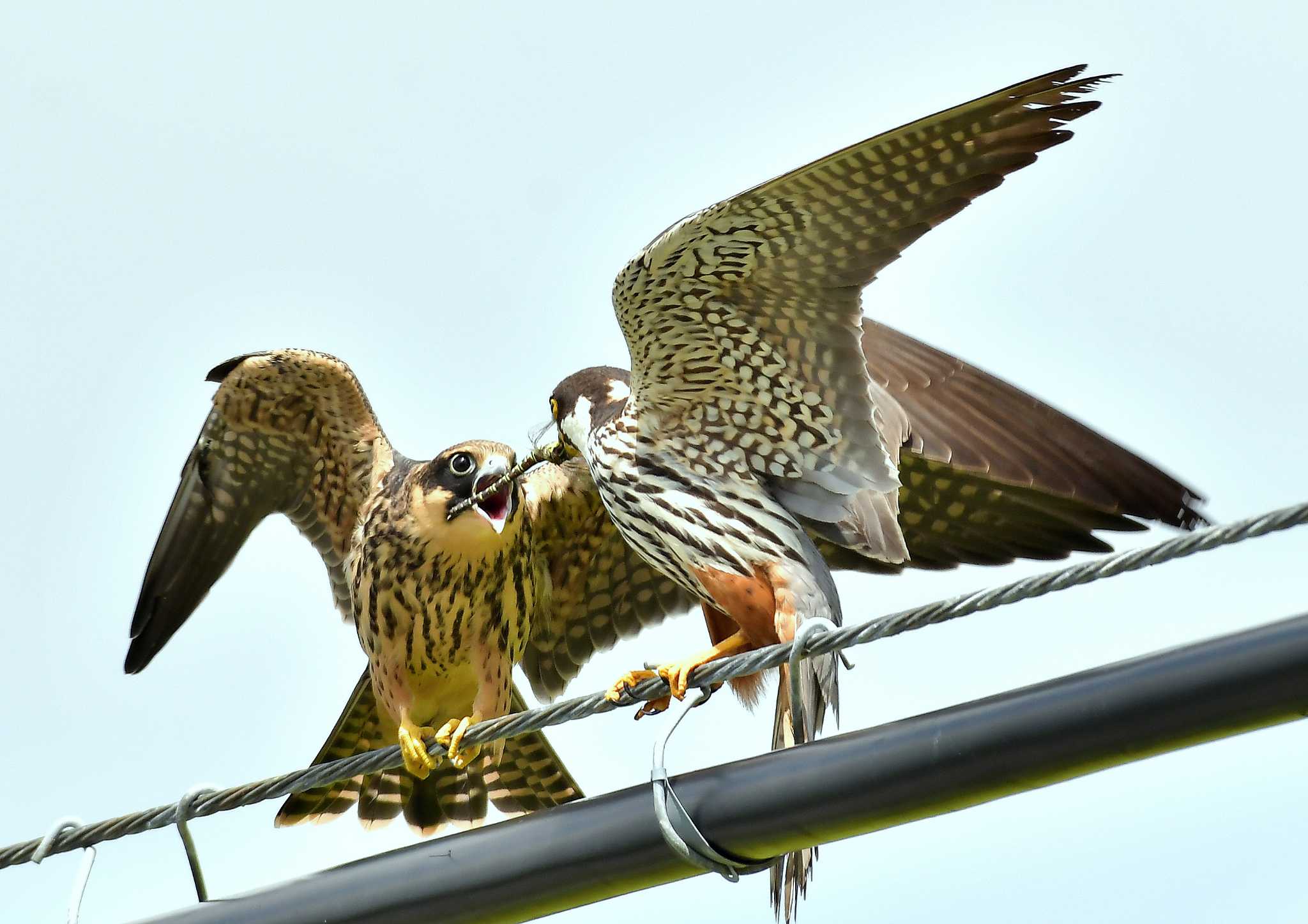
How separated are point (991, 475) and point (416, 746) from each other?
6.30ft

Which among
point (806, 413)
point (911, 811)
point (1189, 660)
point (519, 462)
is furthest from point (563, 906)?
point (519, 462)

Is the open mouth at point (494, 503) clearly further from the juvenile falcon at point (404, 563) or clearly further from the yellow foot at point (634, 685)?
the yellow foot at point (634, 685)

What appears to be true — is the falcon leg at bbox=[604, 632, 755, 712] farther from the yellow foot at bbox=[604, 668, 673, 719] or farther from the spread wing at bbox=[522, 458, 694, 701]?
the spread wing at bbox=[522, 458, 694, 701]

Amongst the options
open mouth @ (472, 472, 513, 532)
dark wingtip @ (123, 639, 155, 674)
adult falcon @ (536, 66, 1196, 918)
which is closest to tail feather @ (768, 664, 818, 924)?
adult falcon @ (536, 66, 1196, 918)

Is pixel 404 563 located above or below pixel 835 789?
above

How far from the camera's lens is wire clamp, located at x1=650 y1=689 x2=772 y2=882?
2.89m

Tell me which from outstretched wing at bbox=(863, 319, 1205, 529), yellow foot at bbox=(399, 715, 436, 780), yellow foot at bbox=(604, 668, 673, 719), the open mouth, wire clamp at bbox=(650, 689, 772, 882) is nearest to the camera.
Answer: wire clamp at bbox=(650, 689, 772, 882)

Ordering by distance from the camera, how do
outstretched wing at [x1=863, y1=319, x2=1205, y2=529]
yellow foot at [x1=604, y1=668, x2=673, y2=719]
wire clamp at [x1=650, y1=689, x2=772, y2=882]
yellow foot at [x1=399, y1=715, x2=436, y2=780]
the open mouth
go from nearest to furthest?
1. wire clamp at [x1=650, y1=689, x2=772, y2=882]
2. yellow foot at [x1=604, y1=668, x2=673, y2=719]
3. yellow foot at [x1=399, y1=715, x2=436, y2=780]
4. outstretched wing at [x1=863, y1=319, x2=1205, y2=529]
5. the open mouth

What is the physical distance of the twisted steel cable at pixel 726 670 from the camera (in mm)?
2561

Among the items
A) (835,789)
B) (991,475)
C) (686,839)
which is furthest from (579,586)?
(835,789)

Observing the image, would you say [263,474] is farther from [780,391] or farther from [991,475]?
[991,475]

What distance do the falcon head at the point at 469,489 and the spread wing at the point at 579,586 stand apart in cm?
41

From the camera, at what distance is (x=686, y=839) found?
9.52 feet

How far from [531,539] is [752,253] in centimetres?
158
